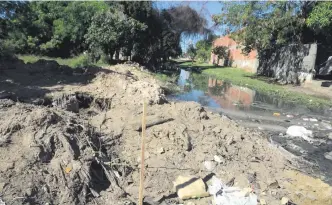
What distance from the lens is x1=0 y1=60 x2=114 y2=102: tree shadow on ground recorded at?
25.0 feet

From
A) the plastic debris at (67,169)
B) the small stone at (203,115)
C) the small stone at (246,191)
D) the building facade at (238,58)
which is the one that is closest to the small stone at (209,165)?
the small stone at (246,191)

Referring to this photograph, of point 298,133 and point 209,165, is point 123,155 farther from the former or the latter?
point 298,133

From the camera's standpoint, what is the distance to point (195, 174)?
16.7ft

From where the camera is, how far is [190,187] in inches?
182

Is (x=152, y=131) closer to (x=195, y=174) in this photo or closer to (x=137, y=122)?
(x=137, y=122)

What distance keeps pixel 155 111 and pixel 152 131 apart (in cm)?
103

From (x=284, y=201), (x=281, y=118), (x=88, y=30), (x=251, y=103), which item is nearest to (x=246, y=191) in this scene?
(x=284, y=201)

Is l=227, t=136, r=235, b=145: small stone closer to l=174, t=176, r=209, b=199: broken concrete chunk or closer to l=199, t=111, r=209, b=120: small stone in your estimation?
Answer: l=199, t=111, r=209, b=120: small stone

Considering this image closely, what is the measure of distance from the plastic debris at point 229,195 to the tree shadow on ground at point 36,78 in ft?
15.1

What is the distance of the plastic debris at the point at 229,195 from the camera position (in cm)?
438

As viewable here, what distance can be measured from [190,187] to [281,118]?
22.3ft

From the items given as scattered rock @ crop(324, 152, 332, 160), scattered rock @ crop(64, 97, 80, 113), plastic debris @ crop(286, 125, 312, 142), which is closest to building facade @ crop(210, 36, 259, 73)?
plastic debris @ crop(286, 125, 312, 142)

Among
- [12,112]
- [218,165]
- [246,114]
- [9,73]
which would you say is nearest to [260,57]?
[246,114]

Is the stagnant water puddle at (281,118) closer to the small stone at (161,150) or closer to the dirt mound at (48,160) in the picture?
the small stone at (161,150)
